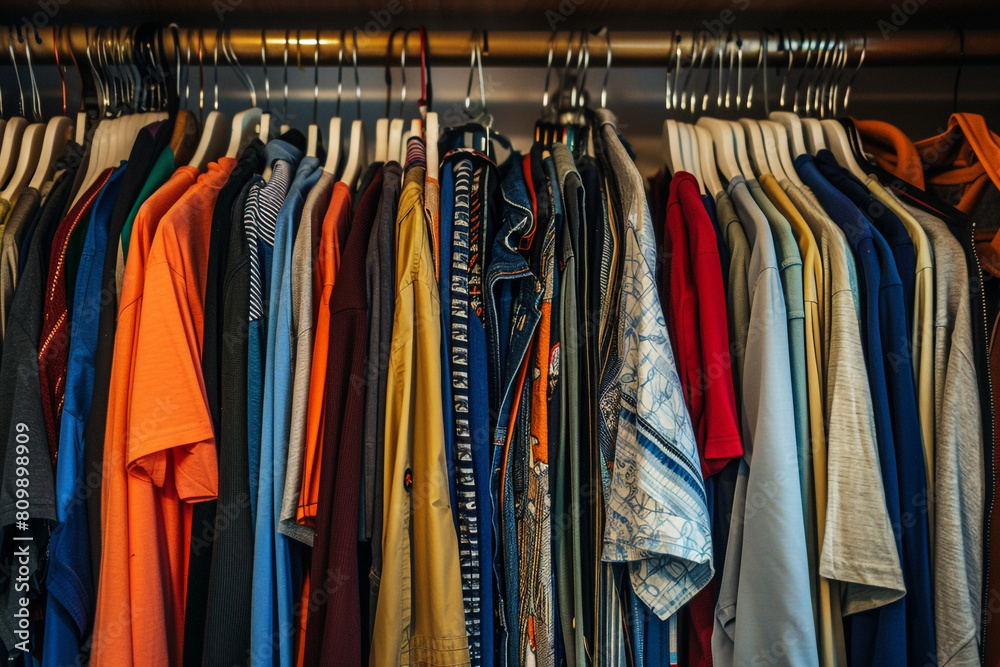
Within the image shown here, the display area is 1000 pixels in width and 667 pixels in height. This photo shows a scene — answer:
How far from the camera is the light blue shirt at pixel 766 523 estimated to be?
0.82 metres

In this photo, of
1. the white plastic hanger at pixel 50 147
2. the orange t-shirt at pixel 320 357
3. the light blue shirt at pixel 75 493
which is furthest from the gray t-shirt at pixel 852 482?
the white plastic hanger at pixel 50 147

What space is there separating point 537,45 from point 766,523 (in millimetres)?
895

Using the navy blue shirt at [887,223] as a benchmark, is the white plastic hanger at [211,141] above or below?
above

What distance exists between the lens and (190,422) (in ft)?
2.78

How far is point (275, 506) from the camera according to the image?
877 millimetres

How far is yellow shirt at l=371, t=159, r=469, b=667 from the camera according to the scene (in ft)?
2.71

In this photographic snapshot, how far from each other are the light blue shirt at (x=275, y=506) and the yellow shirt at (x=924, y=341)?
89 centimetres

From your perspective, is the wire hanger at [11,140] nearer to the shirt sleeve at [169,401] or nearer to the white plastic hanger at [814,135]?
the shirt sleeve at [169,401]

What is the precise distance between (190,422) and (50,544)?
25 cm

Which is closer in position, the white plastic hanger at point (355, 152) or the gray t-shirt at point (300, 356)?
the gray t-shirt at point (300, 356)

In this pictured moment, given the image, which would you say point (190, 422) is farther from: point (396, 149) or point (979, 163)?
point (979, 163)

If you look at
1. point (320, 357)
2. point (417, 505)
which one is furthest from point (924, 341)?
point (320, 357)

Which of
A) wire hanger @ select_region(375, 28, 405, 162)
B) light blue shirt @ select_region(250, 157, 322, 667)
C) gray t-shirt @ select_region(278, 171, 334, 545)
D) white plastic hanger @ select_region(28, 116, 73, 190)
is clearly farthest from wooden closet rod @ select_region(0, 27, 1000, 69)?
light blue shirt @ select_region(250, 157, 322, 667)

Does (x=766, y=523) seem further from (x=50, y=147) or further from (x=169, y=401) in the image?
(x=50, y=147)
